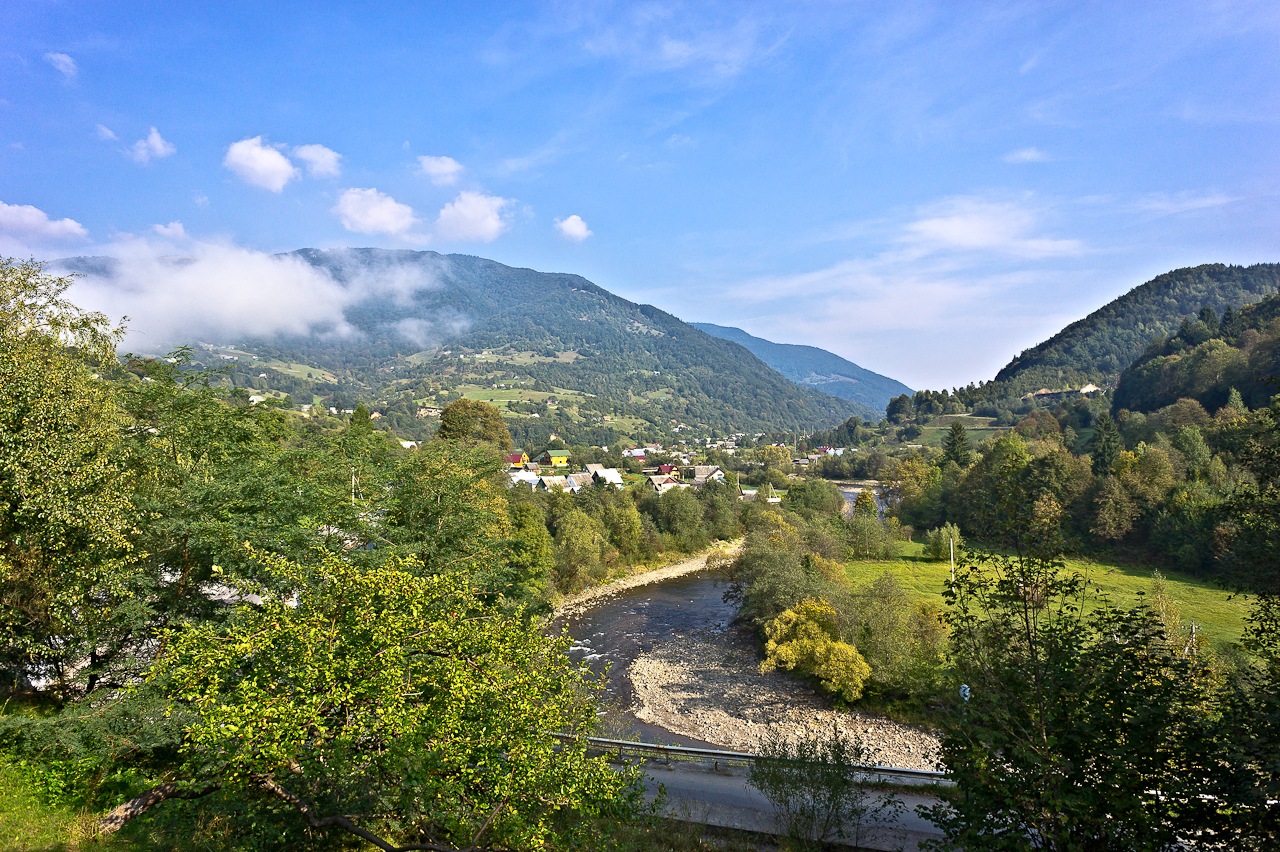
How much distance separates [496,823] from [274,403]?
28.4 meters

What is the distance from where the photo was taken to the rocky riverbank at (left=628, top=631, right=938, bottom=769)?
71.5ft

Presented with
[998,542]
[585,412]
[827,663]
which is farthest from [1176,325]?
[998,542]

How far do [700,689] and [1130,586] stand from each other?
2768 cm

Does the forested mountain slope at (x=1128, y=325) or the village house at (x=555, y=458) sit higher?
the forested mountain slope at (x=1128, y=325)

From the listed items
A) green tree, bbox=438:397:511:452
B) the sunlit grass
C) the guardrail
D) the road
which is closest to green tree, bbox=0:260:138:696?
the sunlit grass

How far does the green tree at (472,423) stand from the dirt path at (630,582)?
563 inches

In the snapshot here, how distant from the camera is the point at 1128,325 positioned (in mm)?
143375

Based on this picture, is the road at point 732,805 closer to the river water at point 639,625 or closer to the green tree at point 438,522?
the river water at point 639,625

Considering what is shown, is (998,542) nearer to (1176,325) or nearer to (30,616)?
(30,616)

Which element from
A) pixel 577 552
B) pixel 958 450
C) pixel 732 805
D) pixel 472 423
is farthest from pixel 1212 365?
pixel 732 805

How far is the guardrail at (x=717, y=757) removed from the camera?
13109 millimetres

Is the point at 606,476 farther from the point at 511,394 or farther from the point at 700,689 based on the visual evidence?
the point at 511,394

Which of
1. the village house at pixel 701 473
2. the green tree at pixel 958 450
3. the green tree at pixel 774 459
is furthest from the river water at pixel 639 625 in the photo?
the green tree at pixel 774 459

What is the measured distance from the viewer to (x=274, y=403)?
28.9m
